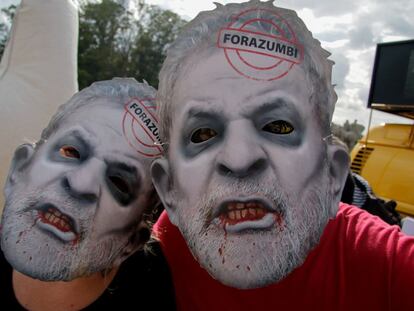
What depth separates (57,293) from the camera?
51.6 inches

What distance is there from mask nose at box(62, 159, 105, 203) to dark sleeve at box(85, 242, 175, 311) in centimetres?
35

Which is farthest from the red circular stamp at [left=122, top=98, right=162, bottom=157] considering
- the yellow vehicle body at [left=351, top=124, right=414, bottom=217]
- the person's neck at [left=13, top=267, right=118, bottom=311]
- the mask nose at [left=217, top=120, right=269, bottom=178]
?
the yellow vehicle body at [left=351, top=124, right=414, bottom=217]

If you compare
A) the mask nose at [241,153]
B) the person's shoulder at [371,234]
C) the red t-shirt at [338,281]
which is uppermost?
the mask nose at [241,153]

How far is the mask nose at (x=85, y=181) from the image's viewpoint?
1.15 m

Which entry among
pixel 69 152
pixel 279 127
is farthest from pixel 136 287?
pixel 279 127

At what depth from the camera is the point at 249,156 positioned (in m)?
A: 0.97

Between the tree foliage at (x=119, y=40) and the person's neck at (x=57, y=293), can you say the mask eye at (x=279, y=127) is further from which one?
the tree foliage at (x=119, y=40)

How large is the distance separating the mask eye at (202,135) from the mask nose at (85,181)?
313mm

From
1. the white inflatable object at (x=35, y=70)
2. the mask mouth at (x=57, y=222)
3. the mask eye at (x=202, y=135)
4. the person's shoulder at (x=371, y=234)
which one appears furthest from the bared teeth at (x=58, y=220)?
the white inflatable object at (x=35, y=70)

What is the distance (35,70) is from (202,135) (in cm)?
163

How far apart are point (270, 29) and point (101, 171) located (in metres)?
0.63

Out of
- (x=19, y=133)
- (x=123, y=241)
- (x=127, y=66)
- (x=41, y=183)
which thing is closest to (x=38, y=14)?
(x=19, y=133)

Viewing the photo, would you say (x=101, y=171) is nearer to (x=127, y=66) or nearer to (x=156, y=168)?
(x=156, y=168)

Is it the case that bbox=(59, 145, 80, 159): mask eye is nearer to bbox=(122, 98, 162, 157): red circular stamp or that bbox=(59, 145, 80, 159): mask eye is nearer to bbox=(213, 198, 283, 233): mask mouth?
bbox=(122, 98, 162, 157): red circular stamp
